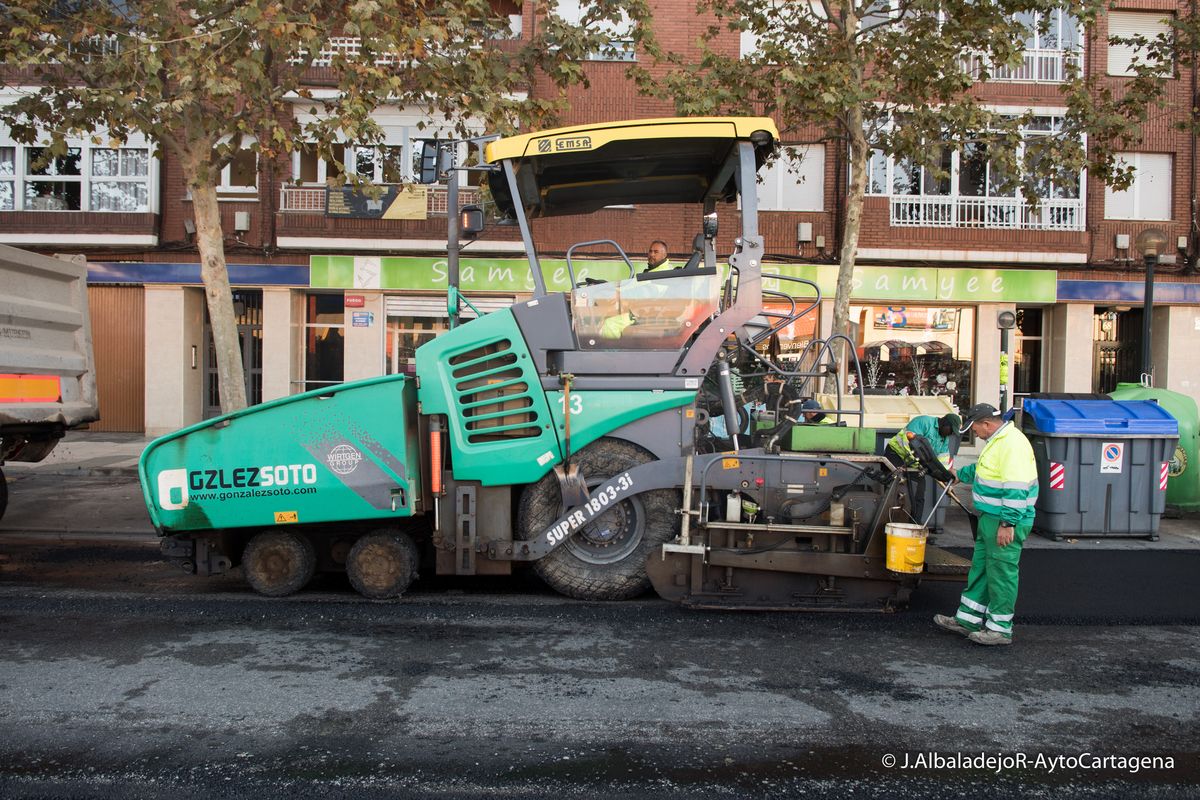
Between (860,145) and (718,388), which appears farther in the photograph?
(860,145)

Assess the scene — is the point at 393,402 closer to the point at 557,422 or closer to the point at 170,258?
the point at 557,422

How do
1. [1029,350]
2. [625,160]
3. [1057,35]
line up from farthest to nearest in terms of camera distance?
[1029,350]
[1057,35]
[625,160]

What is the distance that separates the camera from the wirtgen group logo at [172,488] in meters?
5.85

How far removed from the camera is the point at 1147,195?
1830cm

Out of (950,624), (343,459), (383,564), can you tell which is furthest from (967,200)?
(343,459)

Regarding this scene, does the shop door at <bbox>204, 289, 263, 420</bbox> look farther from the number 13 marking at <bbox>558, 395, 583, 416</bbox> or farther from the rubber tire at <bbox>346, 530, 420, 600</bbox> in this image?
the number 13 marking at <bbox>558, 395, 583, 416</bbox>

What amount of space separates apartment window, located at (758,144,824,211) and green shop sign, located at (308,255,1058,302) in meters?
1.19

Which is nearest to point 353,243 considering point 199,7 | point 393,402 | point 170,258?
point 170,258

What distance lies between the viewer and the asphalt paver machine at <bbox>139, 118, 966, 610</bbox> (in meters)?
5.67

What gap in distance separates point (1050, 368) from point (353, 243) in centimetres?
1428

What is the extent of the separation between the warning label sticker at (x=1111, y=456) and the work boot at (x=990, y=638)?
4.63 meters

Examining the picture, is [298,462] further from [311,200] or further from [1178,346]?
[1178,346]

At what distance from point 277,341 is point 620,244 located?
6902mm

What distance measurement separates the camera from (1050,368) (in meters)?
19.1
